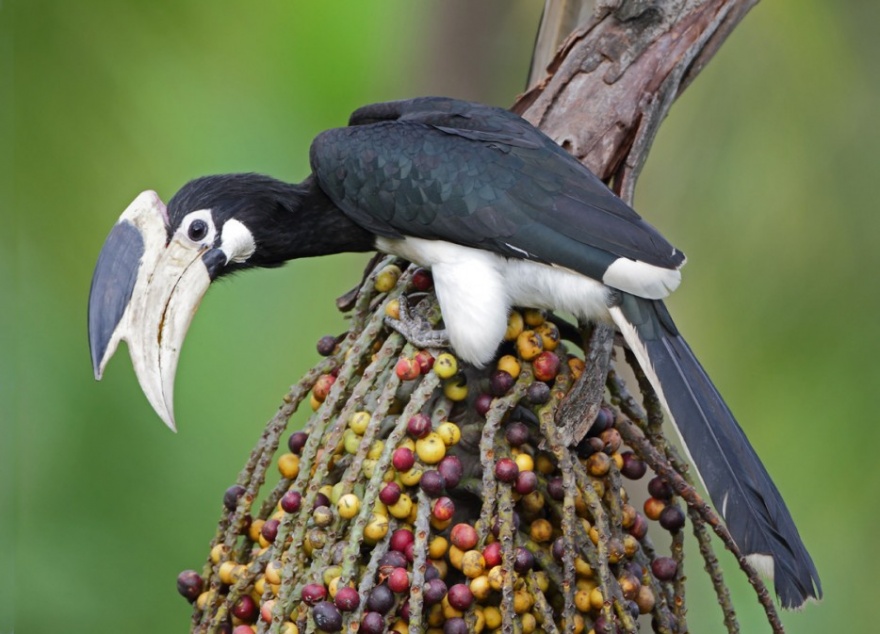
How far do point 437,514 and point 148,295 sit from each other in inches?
17.5

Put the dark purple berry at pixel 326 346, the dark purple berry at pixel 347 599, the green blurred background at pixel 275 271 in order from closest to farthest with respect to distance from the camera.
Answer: the dark purple berry at pixel 347 599 < the dark purple berry at pixel 326 346 < the green blurred background at pixel 275 271

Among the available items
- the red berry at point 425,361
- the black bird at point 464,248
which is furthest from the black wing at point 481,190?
the red berry at point 425,361

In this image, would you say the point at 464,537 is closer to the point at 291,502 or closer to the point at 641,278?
the point at 291,502

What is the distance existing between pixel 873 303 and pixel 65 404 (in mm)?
1350

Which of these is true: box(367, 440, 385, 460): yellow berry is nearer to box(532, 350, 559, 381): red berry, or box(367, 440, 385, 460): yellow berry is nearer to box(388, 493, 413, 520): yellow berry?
box(388, 493, 413, 520): yellow berry

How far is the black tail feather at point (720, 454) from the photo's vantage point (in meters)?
1.24

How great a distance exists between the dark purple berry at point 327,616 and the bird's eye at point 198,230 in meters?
0.53

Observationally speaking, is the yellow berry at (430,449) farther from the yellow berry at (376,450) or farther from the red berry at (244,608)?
the red berry at (244,608)

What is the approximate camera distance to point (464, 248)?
1.48m

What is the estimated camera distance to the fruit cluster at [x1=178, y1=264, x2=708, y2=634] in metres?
1.16

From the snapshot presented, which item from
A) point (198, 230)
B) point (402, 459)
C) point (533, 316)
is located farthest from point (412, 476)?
point (198, 230)

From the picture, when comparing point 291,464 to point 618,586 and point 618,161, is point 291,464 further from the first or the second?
point 618,161

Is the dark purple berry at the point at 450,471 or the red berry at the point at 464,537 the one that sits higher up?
the dark purple berry at the point at 450,471

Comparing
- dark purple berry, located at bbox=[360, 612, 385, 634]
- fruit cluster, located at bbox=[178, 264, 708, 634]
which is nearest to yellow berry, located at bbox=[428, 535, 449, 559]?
fruit cluster, located at bbox=[178, 264, 708, 634]
